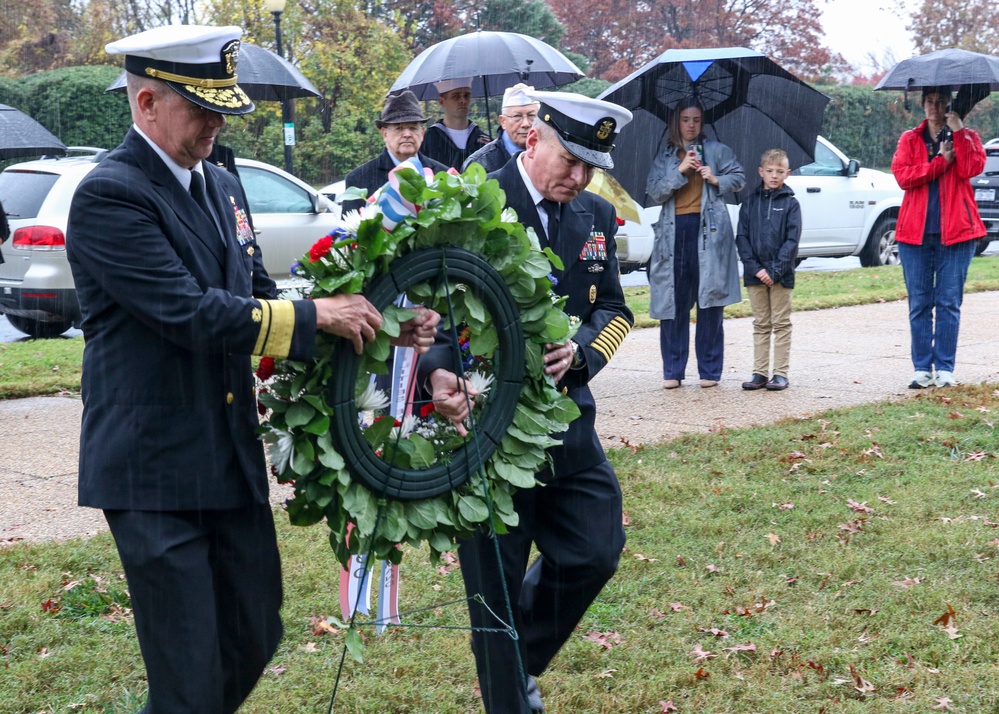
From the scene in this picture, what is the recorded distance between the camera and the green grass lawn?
13.4 feet

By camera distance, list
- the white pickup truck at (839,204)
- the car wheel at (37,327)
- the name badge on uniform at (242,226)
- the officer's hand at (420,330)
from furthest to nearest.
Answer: the white pickup truck at (839,204) < the car wheel at (37,327) < the name badge on uniform at (242,226) < the officer's hand at (420,330)

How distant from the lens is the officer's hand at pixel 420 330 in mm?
3133

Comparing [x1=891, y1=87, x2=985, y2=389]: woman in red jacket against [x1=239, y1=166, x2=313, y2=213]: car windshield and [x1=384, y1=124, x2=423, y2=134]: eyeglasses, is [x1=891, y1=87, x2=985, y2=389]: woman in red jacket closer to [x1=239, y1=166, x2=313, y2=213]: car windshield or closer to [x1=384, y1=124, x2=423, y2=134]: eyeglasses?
[x1=384, y1=124, x2=423, y2=134]: eyeglasses

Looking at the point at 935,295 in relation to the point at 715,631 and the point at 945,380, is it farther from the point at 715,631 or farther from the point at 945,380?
the point at 715,631

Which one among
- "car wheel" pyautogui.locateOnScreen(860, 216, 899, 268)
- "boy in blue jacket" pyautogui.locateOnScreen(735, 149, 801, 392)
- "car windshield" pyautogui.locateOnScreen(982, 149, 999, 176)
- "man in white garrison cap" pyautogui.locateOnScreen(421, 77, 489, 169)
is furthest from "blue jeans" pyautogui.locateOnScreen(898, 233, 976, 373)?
"car windshield" pyautogui.locateOnScreen(982, 149, 999, 176)

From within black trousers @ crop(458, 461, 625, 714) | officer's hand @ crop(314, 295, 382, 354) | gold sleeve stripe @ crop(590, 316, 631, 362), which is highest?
officer's hand @ crop(314, 295, 382, 354)

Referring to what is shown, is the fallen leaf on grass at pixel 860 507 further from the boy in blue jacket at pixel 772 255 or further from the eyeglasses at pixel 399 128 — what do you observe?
the eyeglasses at pixel 399 128

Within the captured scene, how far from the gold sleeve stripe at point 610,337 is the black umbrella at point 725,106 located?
535 cm

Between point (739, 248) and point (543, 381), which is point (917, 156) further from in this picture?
point (543, 381)

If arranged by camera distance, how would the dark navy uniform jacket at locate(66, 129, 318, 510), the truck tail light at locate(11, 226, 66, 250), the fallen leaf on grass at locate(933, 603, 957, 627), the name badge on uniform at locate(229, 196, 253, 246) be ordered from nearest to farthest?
1. the dark navy uniform jacket at locate(66, 129, 318, 510)
2. the name badge on uniform at locate(229, 196, 253, 246)
3. the fallen leaf on grass at locate(933, 603, 957, 627)
4. the truck tail light at locate(11, 226, 66, 250)

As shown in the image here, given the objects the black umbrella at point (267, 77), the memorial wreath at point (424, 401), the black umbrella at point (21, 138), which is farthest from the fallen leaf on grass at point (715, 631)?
the black umbrella at point (21, 138)

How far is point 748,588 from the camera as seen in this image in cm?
504

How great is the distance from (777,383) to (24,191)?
305 inches

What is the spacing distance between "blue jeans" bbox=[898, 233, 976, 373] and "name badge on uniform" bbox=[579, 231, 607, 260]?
225 inches
